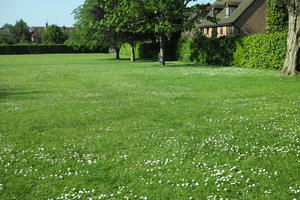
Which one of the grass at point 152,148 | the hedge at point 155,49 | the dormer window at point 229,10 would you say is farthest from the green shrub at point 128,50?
the grass at point 152,148

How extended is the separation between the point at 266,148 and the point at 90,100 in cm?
863

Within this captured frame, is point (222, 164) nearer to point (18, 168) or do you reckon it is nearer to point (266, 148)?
point (266, 148)

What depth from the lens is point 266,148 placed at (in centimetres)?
696

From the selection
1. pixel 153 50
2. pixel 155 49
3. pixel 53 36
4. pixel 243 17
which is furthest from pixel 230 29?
pixel 53 36

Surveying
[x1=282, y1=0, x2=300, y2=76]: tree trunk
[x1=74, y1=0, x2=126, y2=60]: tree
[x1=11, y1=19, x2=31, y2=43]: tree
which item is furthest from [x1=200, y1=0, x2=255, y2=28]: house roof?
[x1=11, y1=19, x2=31, y2=43]: tree

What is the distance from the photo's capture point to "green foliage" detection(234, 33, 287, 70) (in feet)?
86.3

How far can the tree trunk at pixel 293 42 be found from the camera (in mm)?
20438

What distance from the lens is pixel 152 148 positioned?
23.6 feet

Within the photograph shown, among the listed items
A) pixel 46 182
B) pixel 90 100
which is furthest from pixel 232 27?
pixel 46 182

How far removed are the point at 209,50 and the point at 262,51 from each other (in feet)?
30.3

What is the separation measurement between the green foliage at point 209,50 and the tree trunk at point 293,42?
11887mm

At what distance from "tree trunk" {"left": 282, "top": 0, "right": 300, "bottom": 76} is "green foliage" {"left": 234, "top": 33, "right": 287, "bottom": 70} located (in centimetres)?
486

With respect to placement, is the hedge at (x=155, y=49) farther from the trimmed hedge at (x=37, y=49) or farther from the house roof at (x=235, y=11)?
the trimmed hedge at (x=37, y=49)

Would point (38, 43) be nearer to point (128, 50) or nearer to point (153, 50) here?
point (128, 50)
